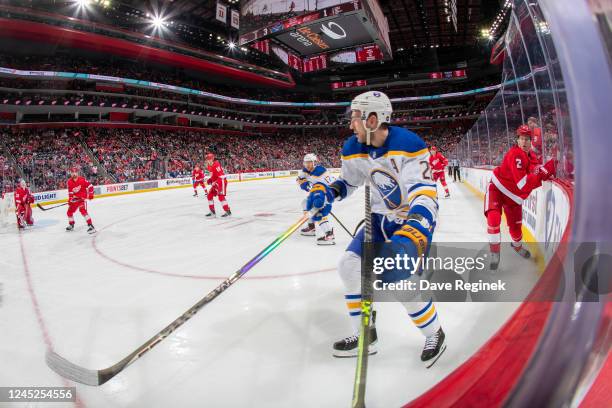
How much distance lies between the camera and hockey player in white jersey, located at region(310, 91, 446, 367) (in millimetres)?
2027

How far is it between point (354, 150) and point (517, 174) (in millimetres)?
2325

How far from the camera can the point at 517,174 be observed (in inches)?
146

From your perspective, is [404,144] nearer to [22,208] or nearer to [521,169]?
[521,169]

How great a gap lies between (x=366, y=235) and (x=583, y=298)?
4.82ft

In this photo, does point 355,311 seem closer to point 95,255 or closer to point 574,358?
point 574,358

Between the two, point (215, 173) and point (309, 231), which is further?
point (215, 173)

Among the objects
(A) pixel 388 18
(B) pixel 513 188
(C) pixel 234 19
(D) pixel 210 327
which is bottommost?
(D) pixel 210 327

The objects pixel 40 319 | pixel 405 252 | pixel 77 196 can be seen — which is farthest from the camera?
pixel 77 196

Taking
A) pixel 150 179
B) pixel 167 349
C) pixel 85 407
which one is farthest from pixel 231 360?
pixel 150 179

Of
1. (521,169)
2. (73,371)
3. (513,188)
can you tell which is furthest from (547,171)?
(73,371)

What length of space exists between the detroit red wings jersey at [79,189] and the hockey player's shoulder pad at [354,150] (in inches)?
263

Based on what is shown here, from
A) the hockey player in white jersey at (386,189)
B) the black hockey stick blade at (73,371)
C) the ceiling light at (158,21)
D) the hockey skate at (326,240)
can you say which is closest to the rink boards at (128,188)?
the hockey skate at (326,240)

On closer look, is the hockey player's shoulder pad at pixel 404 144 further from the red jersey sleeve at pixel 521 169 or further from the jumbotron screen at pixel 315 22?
the jumbotron screen at pixel 315 22

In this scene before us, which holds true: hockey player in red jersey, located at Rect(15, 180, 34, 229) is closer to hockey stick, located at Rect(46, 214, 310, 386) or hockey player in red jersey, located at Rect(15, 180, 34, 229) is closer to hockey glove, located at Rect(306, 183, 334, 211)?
hockey stick, located at Rect(46, 214, 310, 386)
